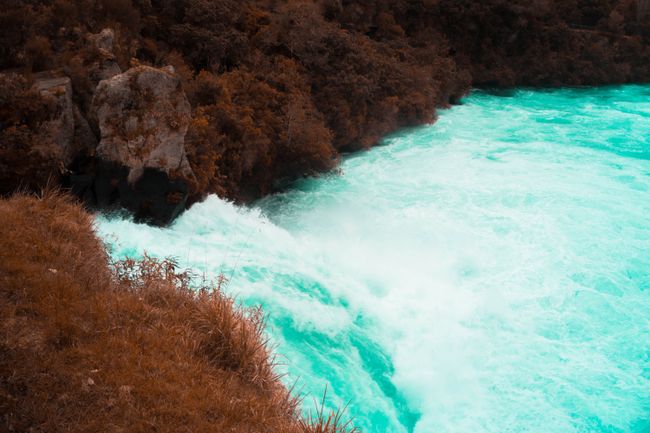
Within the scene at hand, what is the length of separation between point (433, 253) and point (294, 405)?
1004 cm

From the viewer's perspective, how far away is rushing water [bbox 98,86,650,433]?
10.6 m

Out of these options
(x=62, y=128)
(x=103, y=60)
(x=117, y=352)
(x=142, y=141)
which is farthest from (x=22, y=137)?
(x=117, y=352)

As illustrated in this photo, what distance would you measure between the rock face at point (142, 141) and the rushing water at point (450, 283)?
74 cm

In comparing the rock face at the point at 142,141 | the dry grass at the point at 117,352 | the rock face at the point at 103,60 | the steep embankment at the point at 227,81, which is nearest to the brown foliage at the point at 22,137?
the steep embankment at the point at 227,81

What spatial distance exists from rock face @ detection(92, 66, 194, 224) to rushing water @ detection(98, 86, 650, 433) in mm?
737

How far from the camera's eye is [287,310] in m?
11.4

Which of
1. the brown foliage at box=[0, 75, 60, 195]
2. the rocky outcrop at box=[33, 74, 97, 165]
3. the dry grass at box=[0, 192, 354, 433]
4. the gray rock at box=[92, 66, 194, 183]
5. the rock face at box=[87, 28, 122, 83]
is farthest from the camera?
the rock face at box=[87, 28, 122, 83]

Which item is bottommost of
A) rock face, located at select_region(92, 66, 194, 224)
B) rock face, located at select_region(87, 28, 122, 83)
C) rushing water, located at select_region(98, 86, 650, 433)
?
rushing water, located at select_region(98, 86, 650, 433)

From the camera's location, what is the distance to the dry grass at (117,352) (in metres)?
5.32

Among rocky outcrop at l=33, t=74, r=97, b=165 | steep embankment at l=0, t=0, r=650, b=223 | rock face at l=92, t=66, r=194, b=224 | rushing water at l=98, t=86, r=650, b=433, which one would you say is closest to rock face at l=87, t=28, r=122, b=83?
steep embankment at l=0, t=0, r=650, b=223

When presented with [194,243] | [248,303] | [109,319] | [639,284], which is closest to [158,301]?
[109,319]

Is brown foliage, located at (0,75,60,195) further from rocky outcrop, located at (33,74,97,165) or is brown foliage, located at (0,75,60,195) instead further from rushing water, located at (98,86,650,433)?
A: rushing water, located at (98,86,650,433)

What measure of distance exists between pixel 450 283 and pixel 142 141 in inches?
340

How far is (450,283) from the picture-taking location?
14.4 meters
